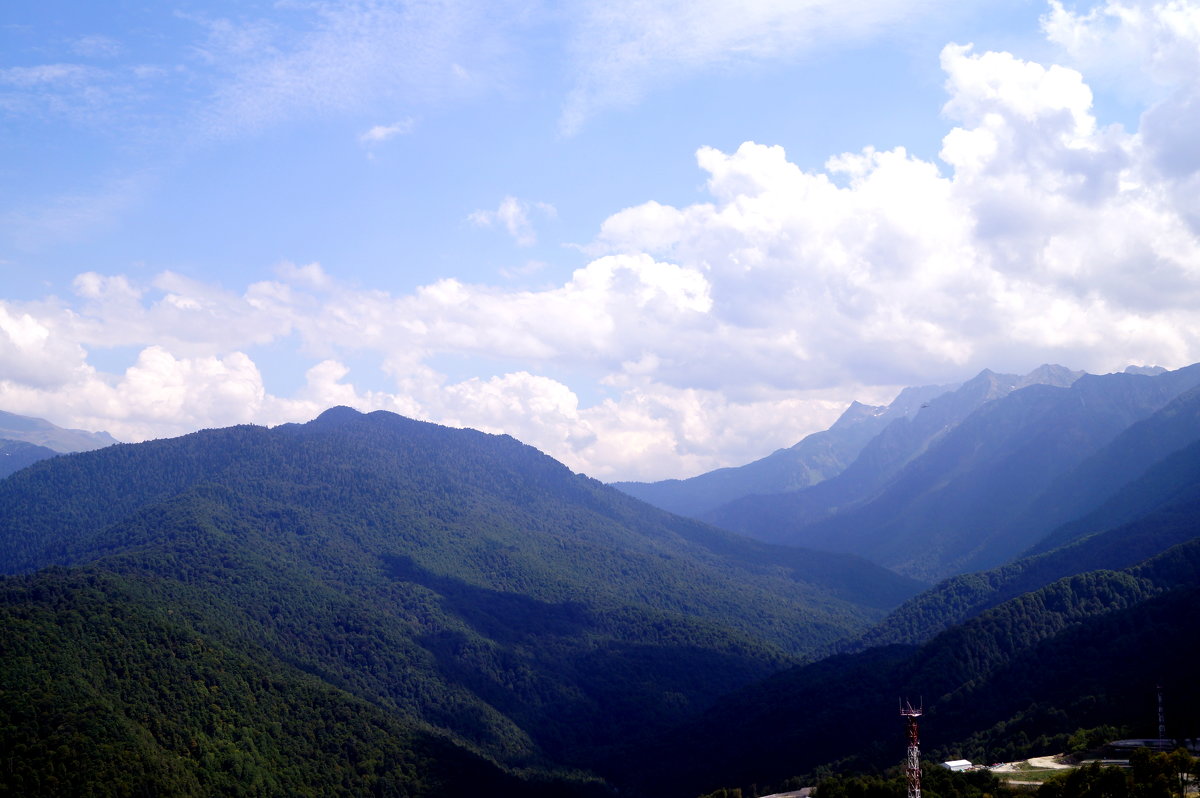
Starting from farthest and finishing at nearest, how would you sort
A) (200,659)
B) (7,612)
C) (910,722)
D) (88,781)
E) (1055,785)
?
(200,659) → (7,612) → (88,781) → (1055,785) → (910,722)

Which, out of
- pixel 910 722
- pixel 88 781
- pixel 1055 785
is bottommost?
pixel 88 781

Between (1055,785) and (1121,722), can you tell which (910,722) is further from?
(1121,722)

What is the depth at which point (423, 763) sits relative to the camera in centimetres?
18825

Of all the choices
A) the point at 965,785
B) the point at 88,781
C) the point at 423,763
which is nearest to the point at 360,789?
the point at 423,763

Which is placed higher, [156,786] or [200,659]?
[200,659]

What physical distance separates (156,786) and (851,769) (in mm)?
113281

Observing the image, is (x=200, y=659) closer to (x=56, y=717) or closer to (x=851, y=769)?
(x=56, y=717)

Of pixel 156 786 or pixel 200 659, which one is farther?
pixel 200 659

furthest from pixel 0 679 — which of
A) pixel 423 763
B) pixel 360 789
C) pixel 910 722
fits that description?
pixel 910 722

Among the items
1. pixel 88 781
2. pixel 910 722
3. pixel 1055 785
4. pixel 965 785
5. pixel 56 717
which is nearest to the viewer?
pixel 910 722

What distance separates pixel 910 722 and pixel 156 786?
113305mm

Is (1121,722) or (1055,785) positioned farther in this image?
(1121,722)

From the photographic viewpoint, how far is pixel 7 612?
170375mm

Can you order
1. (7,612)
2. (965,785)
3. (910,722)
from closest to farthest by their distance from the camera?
(910,722), (965,785), (7,612)
